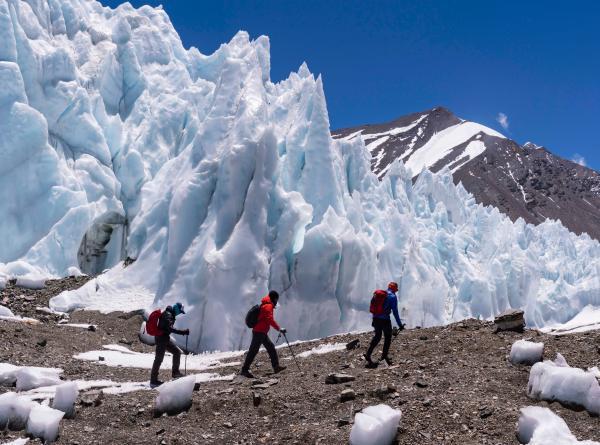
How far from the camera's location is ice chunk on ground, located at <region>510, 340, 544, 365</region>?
28.1 feet

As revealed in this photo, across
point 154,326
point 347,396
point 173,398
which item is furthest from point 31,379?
point 347,396

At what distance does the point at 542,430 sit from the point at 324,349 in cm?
672

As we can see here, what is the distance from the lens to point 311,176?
2416cm

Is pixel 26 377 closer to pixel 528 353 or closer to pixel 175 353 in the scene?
pixel 175 353

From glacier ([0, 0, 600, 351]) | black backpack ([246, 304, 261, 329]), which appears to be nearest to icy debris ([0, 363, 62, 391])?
black backpack ([246, 304, 261, 329])

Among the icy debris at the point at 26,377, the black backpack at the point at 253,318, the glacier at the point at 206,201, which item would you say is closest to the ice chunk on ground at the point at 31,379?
the icy debris at the point at 26,377

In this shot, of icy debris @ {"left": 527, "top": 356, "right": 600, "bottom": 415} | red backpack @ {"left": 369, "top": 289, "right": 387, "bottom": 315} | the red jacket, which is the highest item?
red backpack @ {"left": 369, "top": 289, "right": 387, "bottom": 315}

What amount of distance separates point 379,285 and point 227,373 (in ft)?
49.5

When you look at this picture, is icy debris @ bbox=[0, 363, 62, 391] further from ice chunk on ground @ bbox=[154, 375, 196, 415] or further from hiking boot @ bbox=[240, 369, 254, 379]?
hiking boot @ bbox=[240, 369, 254, 379]

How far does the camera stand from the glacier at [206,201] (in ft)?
61.7

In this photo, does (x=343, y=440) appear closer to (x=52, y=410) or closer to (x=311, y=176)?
(x=52, y=410)

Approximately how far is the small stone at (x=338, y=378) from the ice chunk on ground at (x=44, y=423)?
3.42m

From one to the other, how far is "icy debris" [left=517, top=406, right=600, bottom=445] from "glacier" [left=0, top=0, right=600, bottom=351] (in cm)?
1114

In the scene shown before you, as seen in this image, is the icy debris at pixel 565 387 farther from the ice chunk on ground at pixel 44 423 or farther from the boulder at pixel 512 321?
the ice chunk on ground at pixel 44 423
